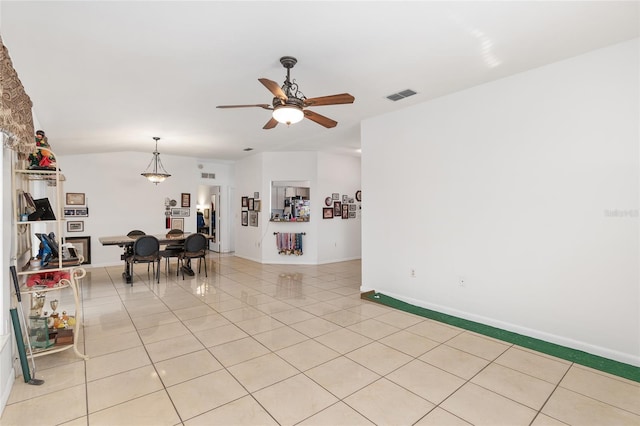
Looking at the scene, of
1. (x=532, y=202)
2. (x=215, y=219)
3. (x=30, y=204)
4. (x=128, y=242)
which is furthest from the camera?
(x=215, y=219)

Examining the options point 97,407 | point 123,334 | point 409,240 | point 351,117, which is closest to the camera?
point 97,407

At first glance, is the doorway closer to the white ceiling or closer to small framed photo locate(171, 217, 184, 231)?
small framed photo locate(171, 217, 184, 231)

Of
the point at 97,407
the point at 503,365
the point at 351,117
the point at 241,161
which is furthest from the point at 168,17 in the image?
Answer: the point at 241,161

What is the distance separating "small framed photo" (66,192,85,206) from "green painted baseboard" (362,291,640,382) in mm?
7055

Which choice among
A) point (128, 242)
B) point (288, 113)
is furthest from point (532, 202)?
point (128, 242)

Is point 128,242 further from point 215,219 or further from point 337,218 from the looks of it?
point 337,218

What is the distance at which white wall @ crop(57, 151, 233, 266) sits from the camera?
283 inches

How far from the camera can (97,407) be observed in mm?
2211

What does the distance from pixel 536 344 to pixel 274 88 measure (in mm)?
3554

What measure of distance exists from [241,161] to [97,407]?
7413 millimetres

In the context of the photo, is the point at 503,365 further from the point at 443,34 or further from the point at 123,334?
the point at 123,334

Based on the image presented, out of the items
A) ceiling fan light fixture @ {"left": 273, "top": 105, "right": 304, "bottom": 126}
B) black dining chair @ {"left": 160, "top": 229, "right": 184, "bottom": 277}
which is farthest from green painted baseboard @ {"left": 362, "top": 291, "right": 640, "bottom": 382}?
black dining chair @ {"left": 160, "top": 229, "right": 184, "bottom": 277}

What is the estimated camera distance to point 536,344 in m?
3.19

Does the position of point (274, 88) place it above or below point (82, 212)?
above
